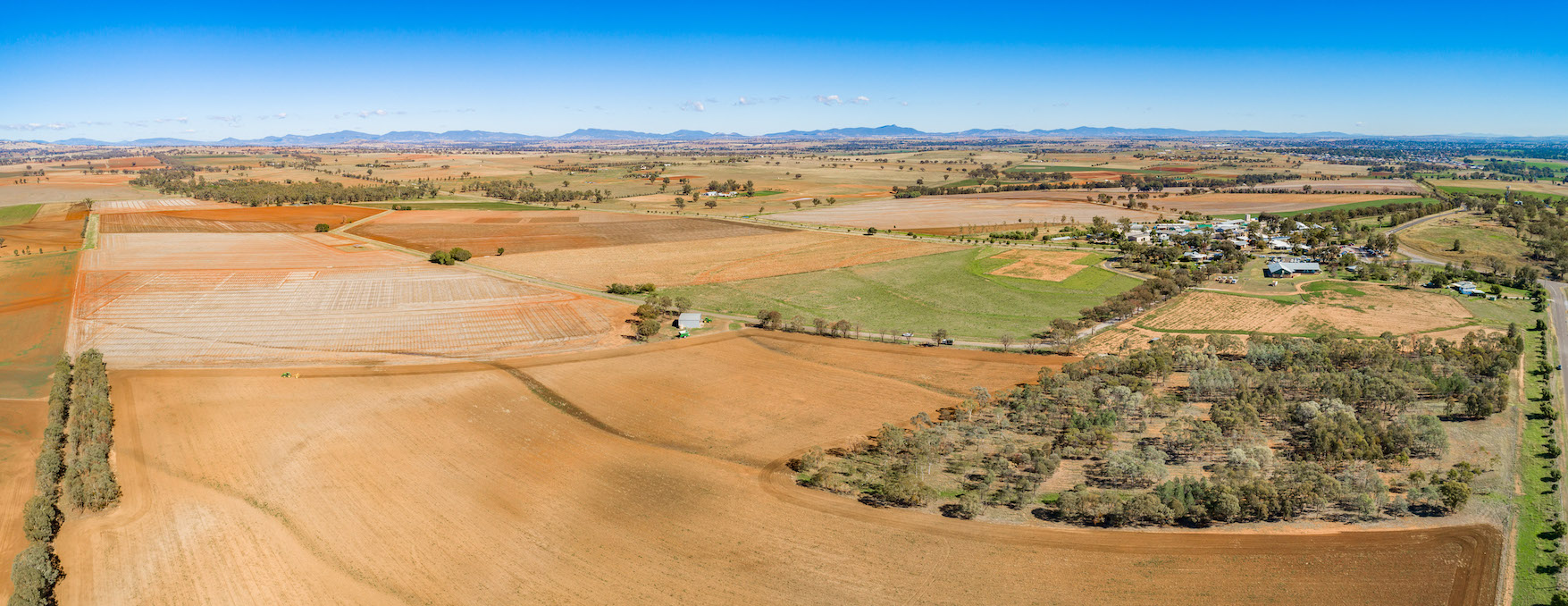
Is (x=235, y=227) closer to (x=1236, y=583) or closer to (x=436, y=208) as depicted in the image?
(x=436, y=208)

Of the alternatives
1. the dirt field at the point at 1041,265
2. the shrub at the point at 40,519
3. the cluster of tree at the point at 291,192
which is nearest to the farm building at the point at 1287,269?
the dirt field at the point at 1041,265

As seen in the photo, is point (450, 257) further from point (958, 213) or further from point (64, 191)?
point (64, 191)

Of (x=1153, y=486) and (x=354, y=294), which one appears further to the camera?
(x=354, y=294)

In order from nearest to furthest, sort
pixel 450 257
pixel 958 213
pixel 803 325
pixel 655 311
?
pixel 803 325, pixel 655 311, pixel 450 257, pixel 958 213

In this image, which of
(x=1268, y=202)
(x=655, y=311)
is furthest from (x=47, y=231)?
(x=1268, y=202)

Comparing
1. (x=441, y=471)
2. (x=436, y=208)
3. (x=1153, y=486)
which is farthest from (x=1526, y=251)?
(x=436, y=208)

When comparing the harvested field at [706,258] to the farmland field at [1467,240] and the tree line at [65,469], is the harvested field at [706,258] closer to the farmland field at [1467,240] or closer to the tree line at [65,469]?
the tree line at [65,469]
